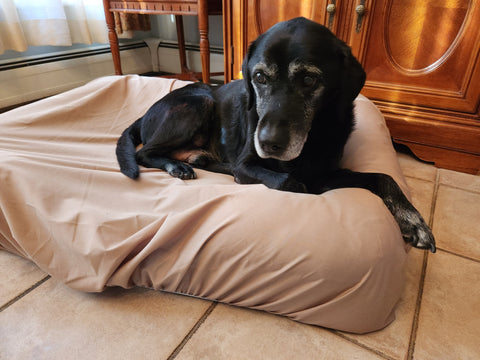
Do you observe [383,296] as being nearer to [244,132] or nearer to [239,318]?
[239,318]

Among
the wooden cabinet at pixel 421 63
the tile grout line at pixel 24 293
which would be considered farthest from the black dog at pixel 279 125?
the wooden cabinet at pixel 421 63

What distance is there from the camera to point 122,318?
1.10 m

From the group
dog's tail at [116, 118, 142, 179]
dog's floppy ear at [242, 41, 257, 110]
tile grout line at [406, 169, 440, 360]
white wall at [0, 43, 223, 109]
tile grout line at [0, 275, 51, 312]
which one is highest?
dog's floppy ear at [242, 41, 257, 110]

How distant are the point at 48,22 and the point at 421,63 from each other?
9.48 feet

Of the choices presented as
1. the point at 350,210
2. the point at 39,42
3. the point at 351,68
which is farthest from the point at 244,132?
the point at 39,42

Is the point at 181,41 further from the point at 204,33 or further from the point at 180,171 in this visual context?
the point at 180,171

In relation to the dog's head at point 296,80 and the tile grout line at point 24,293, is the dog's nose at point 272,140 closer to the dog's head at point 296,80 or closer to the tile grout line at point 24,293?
the dog's head at point 296,80

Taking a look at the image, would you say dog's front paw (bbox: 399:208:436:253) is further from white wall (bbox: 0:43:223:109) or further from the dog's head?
white wall (bbox: 0:43:223:109)

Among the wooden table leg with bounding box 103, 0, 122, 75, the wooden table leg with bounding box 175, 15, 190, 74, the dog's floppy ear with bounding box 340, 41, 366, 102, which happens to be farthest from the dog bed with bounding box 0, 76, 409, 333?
the wooden table leg with bounding box 175, 15, 190, 74

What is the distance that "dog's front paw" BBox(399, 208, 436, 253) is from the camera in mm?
1113

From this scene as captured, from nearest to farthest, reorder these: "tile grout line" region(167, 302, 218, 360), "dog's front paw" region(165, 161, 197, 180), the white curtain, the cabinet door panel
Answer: "tile grout line" region(167, 302, 218, 360) → "dog's front paw" region(165, 161, 197, 180) → the cabinet door panel → the white curtain

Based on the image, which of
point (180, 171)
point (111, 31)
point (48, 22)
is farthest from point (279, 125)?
point (48, 22)

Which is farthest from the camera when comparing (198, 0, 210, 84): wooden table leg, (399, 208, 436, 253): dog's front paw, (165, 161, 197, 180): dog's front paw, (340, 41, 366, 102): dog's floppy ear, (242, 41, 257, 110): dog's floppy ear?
(198, 0, 210, 84): wooden table leg

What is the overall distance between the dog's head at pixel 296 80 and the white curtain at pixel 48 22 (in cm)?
239
